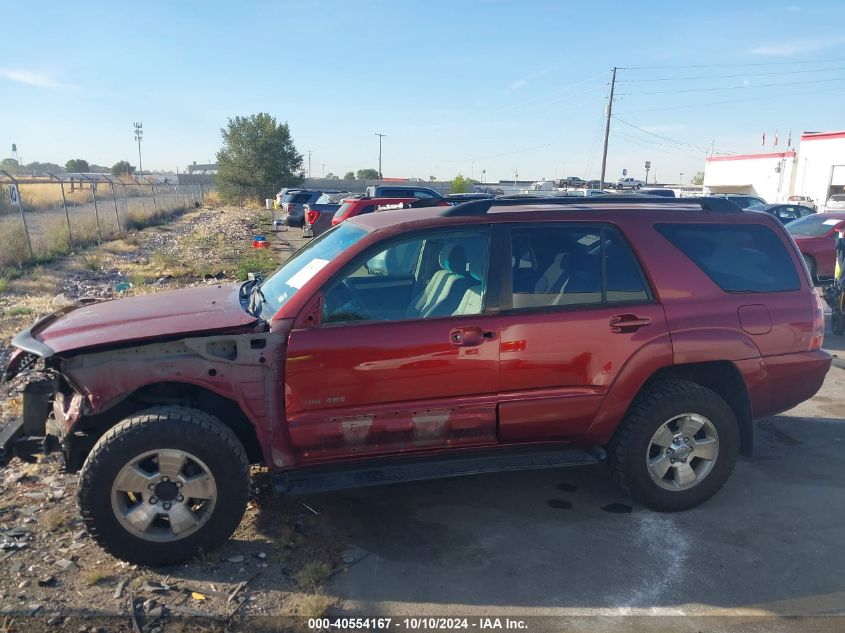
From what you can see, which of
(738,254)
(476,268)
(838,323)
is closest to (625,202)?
(738,254)

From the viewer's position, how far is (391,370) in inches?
140

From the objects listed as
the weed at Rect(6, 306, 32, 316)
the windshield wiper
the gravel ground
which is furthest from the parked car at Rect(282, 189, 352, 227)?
the gravel ground

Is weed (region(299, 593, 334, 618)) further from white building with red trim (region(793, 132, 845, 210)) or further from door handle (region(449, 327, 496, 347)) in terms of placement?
white building with red trim (region(793, 132, 845, 210))

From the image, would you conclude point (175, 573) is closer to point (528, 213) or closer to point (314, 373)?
point (314, 373)

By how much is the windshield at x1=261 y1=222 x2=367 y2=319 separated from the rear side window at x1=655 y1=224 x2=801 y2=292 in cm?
201

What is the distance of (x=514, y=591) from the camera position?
3.33 metres

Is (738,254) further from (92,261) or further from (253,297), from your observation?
(92,261)

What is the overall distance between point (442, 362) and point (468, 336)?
0.69 feet

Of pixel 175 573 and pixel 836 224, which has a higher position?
pixel 836 224

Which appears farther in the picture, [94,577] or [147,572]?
[147,572]

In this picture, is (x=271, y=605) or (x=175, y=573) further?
(x=175, y=573)

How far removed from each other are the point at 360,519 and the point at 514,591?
1.11m

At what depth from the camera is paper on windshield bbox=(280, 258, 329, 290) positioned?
12.3ft

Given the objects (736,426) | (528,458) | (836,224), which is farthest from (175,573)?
(836,224)
